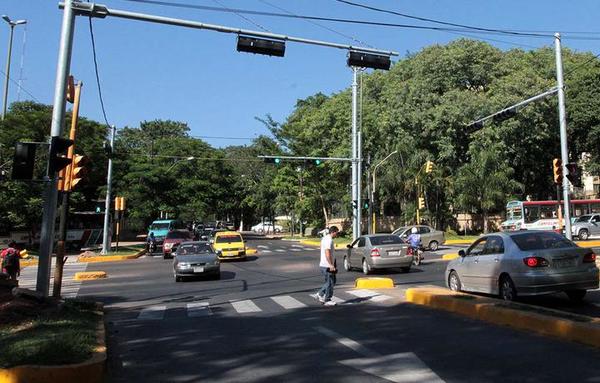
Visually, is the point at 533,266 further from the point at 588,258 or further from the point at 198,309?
the point at 198,309

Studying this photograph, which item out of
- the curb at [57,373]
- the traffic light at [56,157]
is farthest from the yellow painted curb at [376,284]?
the curb at [57,373]

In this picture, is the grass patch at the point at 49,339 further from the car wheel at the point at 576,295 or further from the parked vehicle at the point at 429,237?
the parked vehicle at the point at 429,237

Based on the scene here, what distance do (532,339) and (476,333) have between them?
35.8 inches

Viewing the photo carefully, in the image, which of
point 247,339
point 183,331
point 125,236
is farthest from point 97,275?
point 125,236

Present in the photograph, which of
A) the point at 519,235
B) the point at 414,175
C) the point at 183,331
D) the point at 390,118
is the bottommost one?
the point at 183,331

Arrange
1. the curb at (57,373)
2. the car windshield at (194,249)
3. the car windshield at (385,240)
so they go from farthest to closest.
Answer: the car windshield at (194,249)
the car windshield at (385,240)
the curb at (57,373)

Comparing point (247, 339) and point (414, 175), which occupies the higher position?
point (414, 175)

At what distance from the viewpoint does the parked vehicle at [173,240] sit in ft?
117

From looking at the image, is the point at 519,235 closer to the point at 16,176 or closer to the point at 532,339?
the point at 532,339

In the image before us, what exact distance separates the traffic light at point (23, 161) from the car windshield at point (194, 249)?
11.3 meters

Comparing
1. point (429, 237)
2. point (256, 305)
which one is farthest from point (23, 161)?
point (429, 237)

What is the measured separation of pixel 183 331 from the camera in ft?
35.7

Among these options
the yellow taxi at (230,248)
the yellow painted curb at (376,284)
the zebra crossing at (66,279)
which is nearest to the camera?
the yellow painted curb at (376,284)

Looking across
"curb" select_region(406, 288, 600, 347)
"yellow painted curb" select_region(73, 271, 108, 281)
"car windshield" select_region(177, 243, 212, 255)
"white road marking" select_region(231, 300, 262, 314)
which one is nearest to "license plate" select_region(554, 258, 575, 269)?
"curb" select_region(406, 288, 600, 347)
